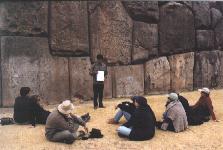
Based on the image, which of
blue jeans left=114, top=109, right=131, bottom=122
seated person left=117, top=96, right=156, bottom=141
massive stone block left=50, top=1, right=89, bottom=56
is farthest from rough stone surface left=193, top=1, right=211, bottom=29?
seated person left=117, top=96, right=156, bottom=141

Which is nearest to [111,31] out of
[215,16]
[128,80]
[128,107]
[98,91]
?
[128,80]

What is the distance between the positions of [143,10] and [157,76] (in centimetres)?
187

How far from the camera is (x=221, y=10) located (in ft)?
45.3

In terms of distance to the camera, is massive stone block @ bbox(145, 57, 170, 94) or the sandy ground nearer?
the sandy ground

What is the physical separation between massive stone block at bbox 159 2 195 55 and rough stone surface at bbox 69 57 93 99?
2415 millimetres

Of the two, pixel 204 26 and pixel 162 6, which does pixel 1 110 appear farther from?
pixel 204 26

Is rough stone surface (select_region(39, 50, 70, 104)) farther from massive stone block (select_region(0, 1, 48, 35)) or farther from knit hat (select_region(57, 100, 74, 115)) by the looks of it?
knit hat (select_region(57, 100, 74, 115))

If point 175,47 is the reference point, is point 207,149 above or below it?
below

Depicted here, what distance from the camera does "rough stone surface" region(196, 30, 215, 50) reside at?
1324 cm

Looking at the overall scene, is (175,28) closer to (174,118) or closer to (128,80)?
(128,80)

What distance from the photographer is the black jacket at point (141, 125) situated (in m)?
8.13

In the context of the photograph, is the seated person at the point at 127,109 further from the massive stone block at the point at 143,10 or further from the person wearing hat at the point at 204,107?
the massive stone block at the point at 143,10

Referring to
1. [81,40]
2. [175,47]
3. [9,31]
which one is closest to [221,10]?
[175,47]

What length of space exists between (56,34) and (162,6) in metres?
3.34
